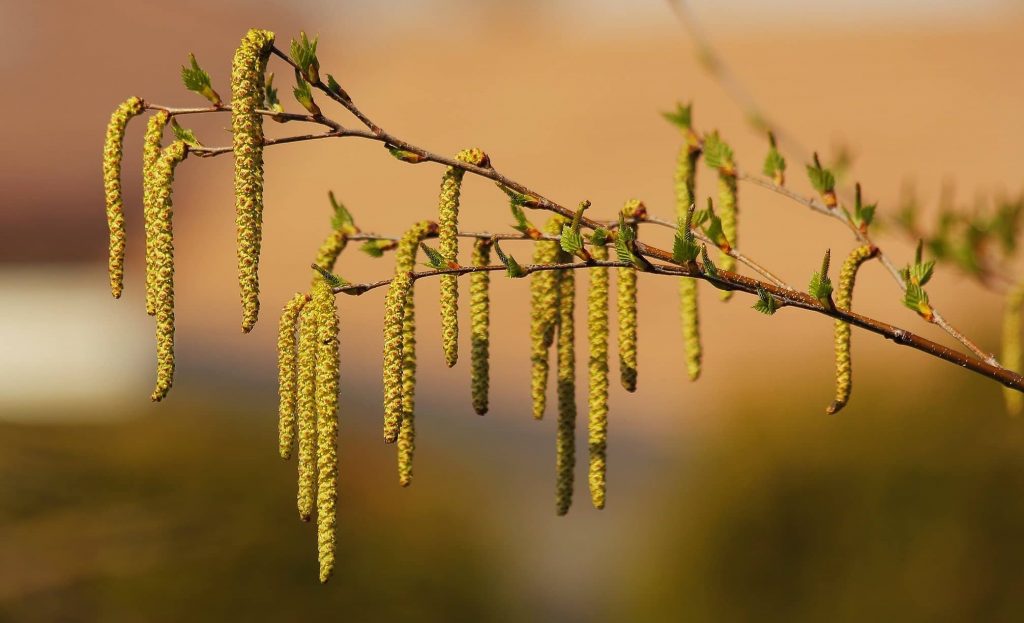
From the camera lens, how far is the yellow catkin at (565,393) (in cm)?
236

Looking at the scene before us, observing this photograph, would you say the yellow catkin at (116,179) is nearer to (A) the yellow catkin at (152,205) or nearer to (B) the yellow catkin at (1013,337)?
(A) the yellow catkin at (152,205)

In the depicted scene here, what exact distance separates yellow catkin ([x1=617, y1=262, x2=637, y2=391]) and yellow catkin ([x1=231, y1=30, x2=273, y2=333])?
757 millimetres

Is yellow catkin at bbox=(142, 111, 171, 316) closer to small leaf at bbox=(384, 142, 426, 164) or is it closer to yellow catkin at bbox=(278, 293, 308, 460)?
yellow catkin at bbox=(278, 293, 308, 460)

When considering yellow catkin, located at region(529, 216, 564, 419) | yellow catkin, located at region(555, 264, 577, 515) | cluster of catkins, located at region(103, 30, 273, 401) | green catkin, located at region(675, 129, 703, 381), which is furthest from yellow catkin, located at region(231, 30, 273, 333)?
green catkin, located at region(675, 129, 703, 381)

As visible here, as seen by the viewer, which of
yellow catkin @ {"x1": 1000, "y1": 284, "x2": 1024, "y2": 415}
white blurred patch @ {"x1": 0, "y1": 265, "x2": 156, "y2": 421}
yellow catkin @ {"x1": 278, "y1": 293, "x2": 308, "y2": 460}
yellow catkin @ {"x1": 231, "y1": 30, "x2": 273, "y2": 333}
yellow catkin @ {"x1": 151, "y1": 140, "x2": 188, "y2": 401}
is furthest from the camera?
white blurred patch @ {"x1": 0, "y1": 265, "x2": 156, "y2": 421}

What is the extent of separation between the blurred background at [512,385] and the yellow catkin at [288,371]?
2019 mm

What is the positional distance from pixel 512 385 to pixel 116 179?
62.7 feet

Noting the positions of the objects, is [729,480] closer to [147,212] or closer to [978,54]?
[147,212]

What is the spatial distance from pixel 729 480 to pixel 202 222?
37326 millimetres

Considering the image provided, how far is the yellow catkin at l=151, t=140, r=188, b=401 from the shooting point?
188 cm

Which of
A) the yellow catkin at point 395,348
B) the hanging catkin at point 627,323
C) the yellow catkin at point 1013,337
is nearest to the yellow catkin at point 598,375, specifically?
the hanging catkin at point 627,323

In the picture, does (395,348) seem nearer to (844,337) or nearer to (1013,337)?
(844,337)

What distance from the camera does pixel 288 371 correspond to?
204 cm

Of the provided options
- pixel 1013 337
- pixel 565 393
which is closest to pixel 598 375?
pixel 565 393
